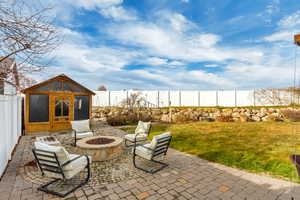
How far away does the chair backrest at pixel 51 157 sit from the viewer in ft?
8.41

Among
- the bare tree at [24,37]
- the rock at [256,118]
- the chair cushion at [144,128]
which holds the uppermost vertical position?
the bare tree at [24,37]

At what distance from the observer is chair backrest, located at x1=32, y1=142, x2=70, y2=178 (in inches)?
101

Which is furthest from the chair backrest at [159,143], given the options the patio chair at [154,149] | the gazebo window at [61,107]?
the gazebo window at [61,107]

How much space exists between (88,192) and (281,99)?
1724cm

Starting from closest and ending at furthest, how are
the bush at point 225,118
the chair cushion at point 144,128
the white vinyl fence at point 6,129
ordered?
the white vinyl fence at point 6,129 < the chair cushion at point 144,128 < the bush at point 225,118

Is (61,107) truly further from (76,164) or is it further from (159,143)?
(159,143)

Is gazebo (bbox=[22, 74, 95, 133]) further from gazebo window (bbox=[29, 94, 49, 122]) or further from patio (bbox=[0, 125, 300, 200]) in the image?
patio (bbox=[0, 125, 300, 200])

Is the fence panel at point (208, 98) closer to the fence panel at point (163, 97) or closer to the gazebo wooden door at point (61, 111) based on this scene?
the fence panel at point (163, 97)

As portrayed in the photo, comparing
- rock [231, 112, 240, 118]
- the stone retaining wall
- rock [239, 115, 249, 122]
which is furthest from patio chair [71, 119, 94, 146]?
rock [239, 115, 249, 122]

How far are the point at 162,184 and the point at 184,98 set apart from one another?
42.0 ft

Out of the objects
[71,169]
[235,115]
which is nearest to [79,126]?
[71,169]

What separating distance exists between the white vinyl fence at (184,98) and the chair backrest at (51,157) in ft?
37.1

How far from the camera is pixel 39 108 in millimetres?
7785

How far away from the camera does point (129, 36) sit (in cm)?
809
